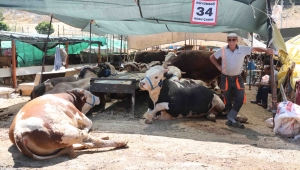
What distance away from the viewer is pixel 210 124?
7.15 m

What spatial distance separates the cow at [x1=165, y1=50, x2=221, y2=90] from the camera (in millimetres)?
11789

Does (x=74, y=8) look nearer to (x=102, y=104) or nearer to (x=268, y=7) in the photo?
(x=102, y=104)

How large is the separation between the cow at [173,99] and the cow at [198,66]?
158 inches

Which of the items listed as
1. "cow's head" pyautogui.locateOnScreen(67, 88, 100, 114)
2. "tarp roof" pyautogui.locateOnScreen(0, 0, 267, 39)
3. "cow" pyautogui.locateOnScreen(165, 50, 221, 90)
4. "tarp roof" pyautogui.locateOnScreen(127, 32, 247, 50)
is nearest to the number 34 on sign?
"tarp roof" pyautogui.locateOnScreen(0, 0, 267, 39)

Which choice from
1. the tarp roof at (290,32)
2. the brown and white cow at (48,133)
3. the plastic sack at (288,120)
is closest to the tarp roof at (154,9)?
the plastic sack at (288,120)

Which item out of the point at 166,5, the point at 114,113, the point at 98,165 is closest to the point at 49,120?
the point at 98,165

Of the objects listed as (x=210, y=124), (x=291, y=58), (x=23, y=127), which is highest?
(x=291, y=58)

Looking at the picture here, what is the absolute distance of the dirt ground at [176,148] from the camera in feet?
15.2

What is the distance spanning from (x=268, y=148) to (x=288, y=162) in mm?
671

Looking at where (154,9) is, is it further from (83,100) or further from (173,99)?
(83,100)

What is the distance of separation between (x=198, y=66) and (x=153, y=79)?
4.92 meters

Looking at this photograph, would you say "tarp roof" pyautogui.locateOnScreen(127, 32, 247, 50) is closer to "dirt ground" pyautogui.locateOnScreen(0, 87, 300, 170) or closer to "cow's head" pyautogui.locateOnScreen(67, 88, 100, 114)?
"dirt ground" pyautogui.locateOnScreen(0, 87, 300, 170)

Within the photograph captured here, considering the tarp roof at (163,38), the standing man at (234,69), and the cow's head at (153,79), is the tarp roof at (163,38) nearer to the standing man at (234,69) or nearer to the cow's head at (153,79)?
the cow's head at (153,79)

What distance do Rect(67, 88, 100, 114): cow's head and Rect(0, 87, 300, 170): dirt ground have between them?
0.41 metres
